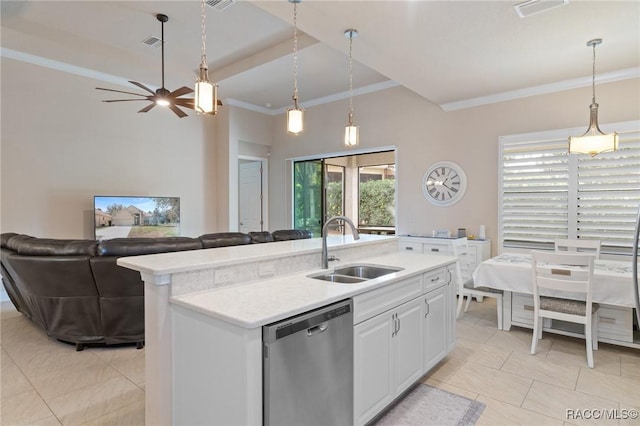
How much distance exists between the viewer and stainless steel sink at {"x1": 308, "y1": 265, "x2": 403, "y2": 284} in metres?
2.54

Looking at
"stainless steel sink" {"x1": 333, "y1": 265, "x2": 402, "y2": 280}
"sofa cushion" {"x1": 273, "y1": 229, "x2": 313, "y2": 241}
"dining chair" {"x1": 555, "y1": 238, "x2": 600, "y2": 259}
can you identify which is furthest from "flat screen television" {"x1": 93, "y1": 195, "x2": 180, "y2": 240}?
"dining chair" {"x1": 555, "y1": 238, "x2": 600, "y2": 259}

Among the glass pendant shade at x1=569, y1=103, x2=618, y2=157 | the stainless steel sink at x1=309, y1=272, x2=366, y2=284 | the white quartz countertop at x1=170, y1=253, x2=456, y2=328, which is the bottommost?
the stainless steel sink at x1=309, y1=272, x2=366, y2=284

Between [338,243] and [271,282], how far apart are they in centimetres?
93

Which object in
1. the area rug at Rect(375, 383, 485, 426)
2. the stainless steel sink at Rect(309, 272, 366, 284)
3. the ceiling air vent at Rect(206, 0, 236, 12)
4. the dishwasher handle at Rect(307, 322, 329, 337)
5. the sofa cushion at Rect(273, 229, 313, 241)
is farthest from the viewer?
the sofa cushion at Rect(273, 229, 313, 241)

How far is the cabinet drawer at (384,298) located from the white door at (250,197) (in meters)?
5.74

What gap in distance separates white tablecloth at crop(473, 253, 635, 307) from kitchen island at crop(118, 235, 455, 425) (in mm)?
1659

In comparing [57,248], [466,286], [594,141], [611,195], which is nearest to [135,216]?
[57,248]

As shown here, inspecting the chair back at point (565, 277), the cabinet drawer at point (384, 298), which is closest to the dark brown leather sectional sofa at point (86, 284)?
the cabinet drawer at point (384, 298)

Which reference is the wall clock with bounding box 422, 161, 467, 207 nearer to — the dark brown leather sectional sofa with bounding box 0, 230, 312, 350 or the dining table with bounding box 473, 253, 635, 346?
the dining table with bounding box 473, 253, 635, 346

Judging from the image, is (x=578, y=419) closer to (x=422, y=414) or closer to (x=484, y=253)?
(x=422, y=414)

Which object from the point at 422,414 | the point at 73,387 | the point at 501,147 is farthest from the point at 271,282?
the point at 501,147

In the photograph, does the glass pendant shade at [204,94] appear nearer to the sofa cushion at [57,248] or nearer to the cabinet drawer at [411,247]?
the sofa cushion at [57,248]

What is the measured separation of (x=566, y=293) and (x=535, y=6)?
2.51 meters

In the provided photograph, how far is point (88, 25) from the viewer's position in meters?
4.40
